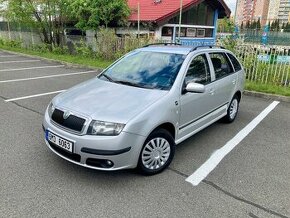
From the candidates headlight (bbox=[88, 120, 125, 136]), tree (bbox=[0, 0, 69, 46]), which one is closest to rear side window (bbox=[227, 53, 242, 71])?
headlight (bbox=[88, 120, 125, 136])

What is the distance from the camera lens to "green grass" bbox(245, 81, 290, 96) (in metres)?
7.79

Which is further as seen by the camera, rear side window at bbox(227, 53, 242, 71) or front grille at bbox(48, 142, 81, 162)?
rear side window at bbox(227, 53, 242, 71)

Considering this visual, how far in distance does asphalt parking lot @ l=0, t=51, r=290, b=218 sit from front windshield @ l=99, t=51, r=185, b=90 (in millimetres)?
1132

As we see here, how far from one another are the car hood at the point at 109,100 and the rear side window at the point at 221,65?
1498 millimetres

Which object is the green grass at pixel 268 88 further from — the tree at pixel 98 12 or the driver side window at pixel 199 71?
the tree at pixel 98 12

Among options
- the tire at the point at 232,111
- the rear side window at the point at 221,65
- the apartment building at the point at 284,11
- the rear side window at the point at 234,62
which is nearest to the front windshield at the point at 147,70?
the rear side window at the point at 221,65

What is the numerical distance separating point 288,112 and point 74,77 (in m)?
6.69

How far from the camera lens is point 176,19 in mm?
16438

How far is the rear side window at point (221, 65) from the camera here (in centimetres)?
462

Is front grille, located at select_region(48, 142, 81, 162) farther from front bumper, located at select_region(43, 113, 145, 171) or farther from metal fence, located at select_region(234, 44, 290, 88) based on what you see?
metal fence, located at select_region(234, 44, 290, 88)

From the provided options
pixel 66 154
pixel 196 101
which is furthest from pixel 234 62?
pixel 66 154

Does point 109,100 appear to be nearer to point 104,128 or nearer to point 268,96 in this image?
point 104,128

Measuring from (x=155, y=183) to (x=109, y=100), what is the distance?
1.14 metres

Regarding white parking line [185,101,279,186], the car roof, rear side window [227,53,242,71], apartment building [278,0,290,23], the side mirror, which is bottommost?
white parking line [185,101,279,186]
